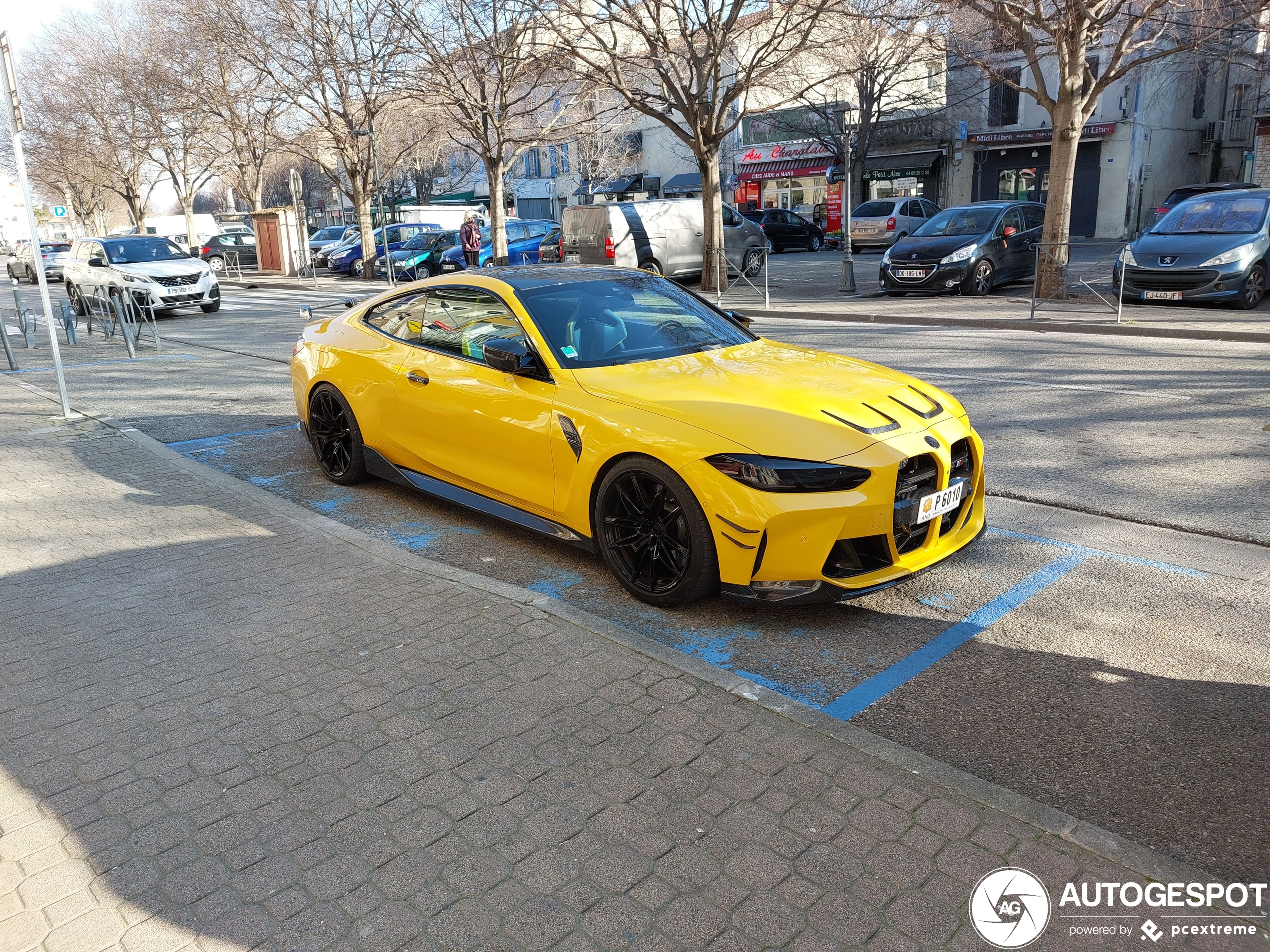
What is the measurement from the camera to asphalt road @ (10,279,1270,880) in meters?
3.10

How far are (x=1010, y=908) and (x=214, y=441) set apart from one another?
7632 mm

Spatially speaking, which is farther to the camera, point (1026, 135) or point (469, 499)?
point (1026, 135)

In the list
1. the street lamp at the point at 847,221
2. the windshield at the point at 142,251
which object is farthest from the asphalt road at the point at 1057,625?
the windshield at the point at 142,251

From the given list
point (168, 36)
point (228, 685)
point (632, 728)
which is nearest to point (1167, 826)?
point (632, 728)

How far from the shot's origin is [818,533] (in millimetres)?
3973

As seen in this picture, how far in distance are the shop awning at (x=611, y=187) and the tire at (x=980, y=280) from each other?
34926 millimetres

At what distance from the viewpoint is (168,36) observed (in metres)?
34.3

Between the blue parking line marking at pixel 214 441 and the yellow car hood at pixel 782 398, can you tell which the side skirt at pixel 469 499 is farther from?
the blue parking line marking at pixel 214 441

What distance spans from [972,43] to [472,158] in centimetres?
4121

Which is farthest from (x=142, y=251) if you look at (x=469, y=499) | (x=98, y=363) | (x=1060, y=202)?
(x=469, y=499)

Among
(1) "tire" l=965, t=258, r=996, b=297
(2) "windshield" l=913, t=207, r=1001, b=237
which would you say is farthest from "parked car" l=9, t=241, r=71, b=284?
(1) "tire" l=965, t=258, r=996, b=297

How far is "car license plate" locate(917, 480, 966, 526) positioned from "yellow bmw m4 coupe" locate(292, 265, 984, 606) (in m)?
0.01

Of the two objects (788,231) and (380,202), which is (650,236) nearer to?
(380,202)

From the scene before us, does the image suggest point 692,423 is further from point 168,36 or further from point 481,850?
point 168,36
